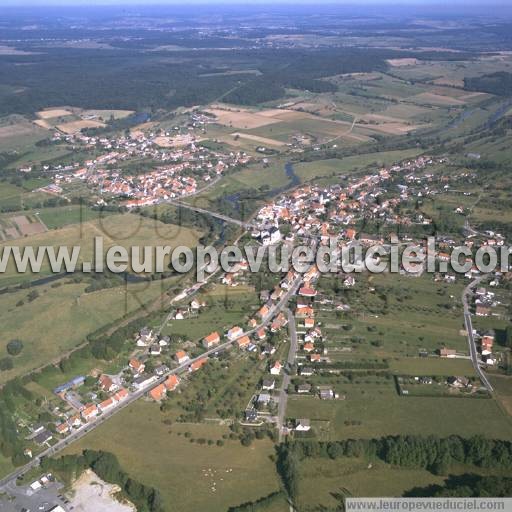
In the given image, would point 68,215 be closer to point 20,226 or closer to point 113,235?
point 20,226

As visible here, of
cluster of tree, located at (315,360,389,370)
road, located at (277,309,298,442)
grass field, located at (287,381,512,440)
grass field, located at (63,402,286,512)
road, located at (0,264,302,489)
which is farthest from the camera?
cluster of tree, located at (315,360,389,370)

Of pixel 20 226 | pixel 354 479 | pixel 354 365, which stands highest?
pixel 20 226

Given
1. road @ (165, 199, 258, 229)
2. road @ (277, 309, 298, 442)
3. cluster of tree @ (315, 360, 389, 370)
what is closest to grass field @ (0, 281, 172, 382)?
road @ (277, 309, 298, 442)

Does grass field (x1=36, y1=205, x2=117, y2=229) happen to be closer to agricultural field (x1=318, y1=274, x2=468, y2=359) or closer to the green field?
the green field

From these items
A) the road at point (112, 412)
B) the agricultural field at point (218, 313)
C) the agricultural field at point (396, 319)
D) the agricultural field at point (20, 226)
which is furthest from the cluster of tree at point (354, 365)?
the agricultural field at point (20, 226)

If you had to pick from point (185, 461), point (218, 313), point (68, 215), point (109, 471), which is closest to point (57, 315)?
point (218, 313)

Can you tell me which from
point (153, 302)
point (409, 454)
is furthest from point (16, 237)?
point (409, 454)

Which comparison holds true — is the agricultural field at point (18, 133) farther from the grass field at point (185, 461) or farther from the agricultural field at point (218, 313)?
the grass field at point (185, 461)
